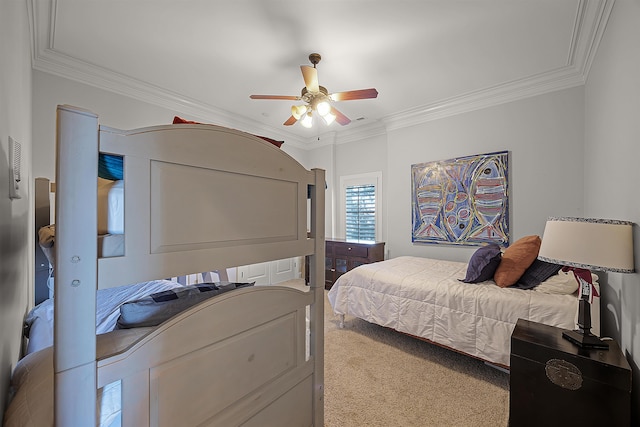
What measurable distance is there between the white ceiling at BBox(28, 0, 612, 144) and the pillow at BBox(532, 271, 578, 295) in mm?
1873

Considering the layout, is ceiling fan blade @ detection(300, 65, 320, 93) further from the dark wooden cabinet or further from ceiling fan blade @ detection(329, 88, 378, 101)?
the dark wooden cabinet

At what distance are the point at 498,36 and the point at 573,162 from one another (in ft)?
5.16

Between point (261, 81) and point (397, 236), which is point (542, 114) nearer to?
point (397, 236)

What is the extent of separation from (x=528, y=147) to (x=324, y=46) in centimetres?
253

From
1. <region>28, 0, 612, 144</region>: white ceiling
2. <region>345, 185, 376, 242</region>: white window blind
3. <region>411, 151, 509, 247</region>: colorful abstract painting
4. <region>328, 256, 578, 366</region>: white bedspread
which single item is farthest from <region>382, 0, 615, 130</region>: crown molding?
<region>328, 256, 578, 366</region>: white bedspread

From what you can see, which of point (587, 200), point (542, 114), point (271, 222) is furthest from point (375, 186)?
point (271, 222)

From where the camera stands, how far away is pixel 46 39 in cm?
227

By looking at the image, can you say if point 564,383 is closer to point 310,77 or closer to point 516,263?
point 516,263

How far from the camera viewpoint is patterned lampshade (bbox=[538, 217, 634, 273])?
120 cm

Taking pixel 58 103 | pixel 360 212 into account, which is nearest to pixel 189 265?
pixel 58 103

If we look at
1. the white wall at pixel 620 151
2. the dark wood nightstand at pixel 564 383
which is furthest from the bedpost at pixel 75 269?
the white wall at pixel 620 151

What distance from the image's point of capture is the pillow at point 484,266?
221 centimetres

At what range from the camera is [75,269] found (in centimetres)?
54

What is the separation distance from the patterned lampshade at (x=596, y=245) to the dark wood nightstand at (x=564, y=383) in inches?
16.8
